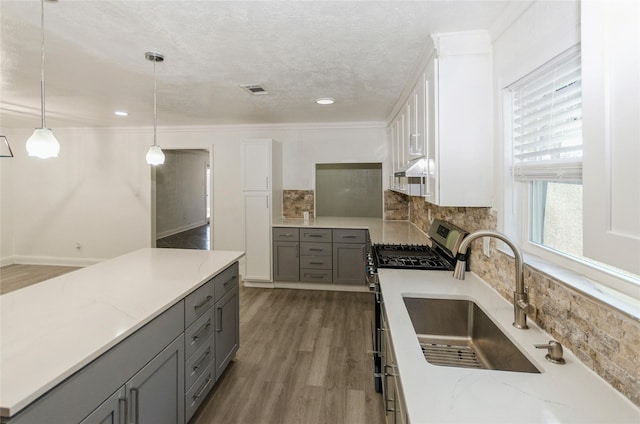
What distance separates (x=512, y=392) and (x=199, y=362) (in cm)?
172

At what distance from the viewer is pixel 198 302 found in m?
1.95

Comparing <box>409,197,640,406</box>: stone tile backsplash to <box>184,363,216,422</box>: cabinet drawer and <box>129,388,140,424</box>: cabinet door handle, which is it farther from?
<box>184,363,216,422</box>: cabinet drawer

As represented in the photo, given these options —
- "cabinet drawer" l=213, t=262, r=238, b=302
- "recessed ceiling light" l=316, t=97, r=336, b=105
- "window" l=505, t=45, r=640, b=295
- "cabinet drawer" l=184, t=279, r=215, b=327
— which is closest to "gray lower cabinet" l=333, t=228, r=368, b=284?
"recessed ceiling light" l=316, t=97, r=336, b=105

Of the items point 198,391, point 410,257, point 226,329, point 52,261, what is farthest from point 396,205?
point 52,261

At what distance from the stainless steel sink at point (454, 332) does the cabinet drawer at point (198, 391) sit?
4.39ft

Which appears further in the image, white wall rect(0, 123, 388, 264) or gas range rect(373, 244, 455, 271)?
white wall rect(0, 123, 388, 264)

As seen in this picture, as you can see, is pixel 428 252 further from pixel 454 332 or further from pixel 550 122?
pixel 550 122

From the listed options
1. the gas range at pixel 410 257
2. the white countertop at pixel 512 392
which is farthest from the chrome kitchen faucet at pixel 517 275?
the gas range at pixel 410 257

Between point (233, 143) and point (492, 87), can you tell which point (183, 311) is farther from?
point (233, 143)

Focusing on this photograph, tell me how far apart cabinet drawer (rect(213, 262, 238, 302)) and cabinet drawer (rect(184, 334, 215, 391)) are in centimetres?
28

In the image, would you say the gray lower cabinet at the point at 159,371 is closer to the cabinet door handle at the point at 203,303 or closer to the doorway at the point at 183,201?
the cabinet door handle at the point at 203,303

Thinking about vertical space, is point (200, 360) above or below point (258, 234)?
below

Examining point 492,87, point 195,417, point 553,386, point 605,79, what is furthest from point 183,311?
point 492,87

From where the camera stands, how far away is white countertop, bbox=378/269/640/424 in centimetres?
84
